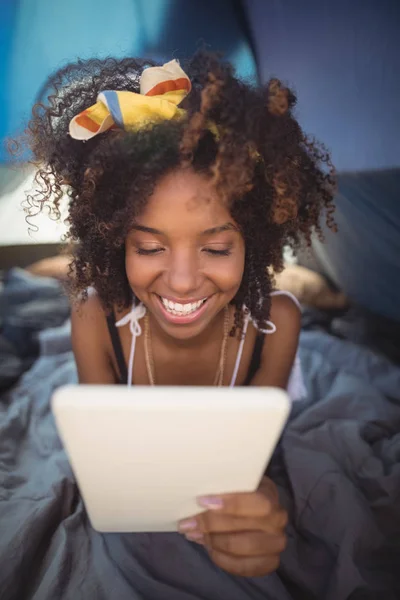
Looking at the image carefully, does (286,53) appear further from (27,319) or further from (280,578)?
(280,578)

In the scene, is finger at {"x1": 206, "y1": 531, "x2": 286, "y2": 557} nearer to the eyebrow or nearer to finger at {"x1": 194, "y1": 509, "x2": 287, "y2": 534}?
finger at {"x1": 194, "y1": 509, "x2": 287, "y2": 534}

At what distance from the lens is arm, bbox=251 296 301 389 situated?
103cm

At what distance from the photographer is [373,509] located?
92 centimetres

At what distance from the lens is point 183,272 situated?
71 cm

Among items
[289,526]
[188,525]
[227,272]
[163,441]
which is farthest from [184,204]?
[289,526]

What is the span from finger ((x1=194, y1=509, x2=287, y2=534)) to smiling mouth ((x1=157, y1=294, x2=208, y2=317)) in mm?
301

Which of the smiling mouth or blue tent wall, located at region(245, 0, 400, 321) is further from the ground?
blue tent wall, located at region(245, 0, 400, 321)

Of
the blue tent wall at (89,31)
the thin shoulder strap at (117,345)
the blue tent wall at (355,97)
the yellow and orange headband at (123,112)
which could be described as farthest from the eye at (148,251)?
the blue tent wall at (89,31)

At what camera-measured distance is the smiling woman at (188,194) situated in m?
0.67

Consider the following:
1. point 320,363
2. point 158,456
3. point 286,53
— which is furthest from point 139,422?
point 286,53

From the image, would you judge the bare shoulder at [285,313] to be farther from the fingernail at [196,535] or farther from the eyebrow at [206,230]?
the fingernail at [196,535]

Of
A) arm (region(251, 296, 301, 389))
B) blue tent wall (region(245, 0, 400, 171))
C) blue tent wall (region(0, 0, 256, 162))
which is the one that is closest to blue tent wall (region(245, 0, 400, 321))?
blue tent wall (region(245, 0, 400, 171))

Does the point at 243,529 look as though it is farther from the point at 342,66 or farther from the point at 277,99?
the point at 342,66

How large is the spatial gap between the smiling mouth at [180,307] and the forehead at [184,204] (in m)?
0.14
